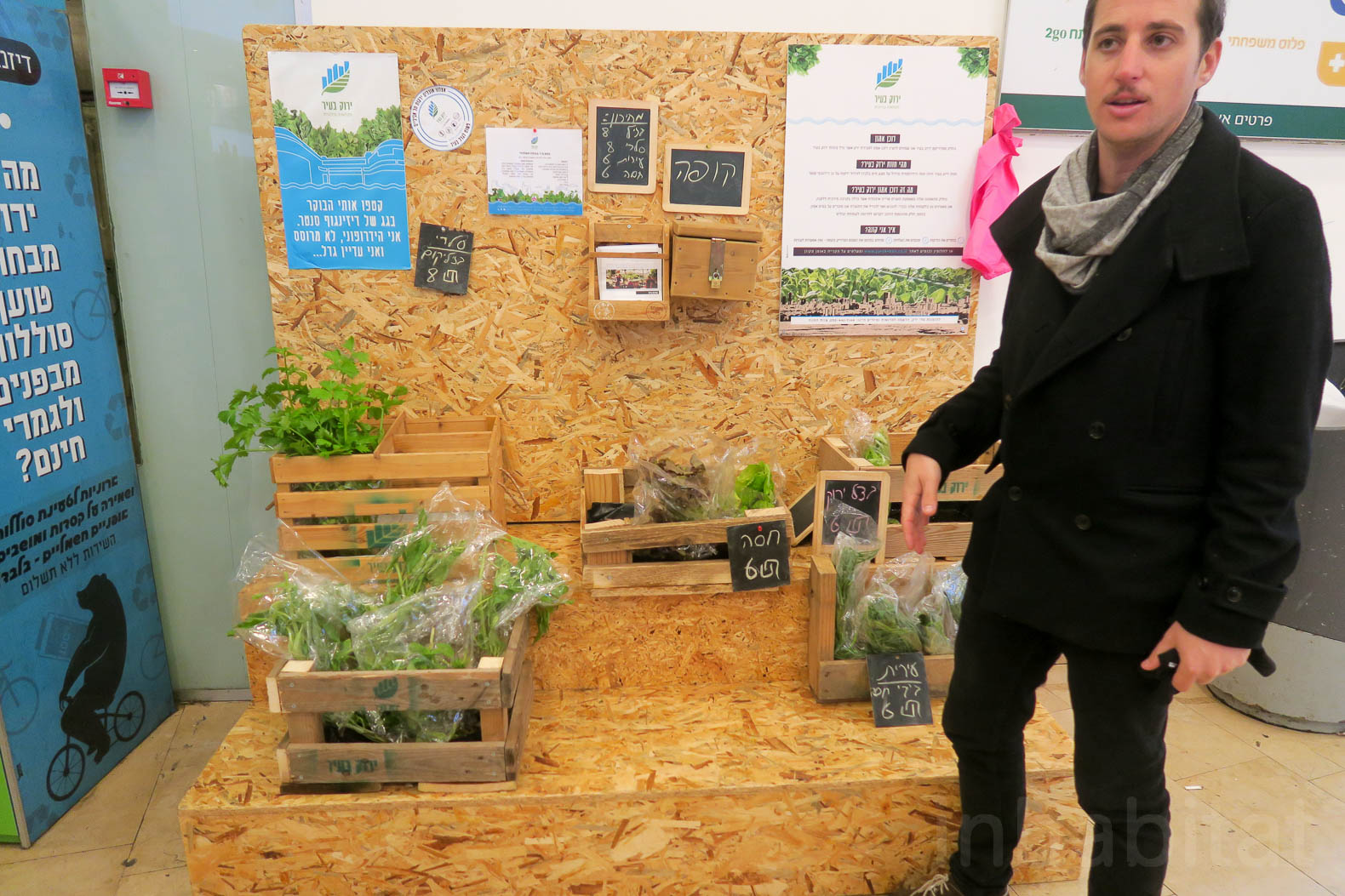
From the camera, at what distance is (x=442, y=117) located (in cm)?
240

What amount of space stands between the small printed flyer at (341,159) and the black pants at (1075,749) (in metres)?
1.88

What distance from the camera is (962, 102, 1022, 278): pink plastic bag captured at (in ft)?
8.09

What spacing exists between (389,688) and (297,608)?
11.8 inches

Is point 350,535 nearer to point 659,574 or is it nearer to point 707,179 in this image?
point 659,574

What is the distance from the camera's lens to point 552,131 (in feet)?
A: 7.97

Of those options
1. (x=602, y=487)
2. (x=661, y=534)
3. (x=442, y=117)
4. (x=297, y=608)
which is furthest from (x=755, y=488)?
(x=442, y=117)

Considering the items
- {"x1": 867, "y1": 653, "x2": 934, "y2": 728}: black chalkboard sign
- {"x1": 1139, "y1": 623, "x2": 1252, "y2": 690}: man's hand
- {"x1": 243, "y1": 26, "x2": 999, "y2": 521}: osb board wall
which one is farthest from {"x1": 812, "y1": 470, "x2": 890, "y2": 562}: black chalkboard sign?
{"x1": 1139, "y1": 623, "x2": 1252, "y2": 690}: man's hand

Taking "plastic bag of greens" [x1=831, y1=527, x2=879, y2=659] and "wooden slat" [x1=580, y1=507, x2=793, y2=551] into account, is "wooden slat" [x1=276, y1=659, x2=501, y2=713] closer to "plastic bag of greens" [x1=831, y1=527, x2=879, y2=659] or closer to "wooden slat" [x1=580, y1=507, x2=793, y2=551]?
"wooden slat" [x1=580, y1=507, x2=793, y2=551]

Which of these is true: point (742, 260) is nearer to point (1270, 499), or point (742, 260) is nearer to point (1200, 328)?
point (1200, 328)

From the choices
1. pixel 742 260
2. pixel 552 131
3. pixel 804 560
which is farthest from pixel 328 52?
pixel 804 560

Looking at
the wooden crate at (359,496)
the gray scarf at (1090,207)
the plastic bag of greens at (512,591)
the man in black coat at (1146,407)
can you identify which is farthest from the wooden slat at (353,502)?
the gray scarf at (1090,207)

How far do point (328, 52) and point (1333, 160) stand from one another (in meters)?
3.37

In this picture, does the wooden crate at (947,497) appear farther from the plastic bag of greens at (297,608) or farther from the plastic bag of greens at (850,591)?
the plastic bag of greens at (297,608)

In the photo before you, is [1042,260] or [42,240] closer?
[1042,260]
